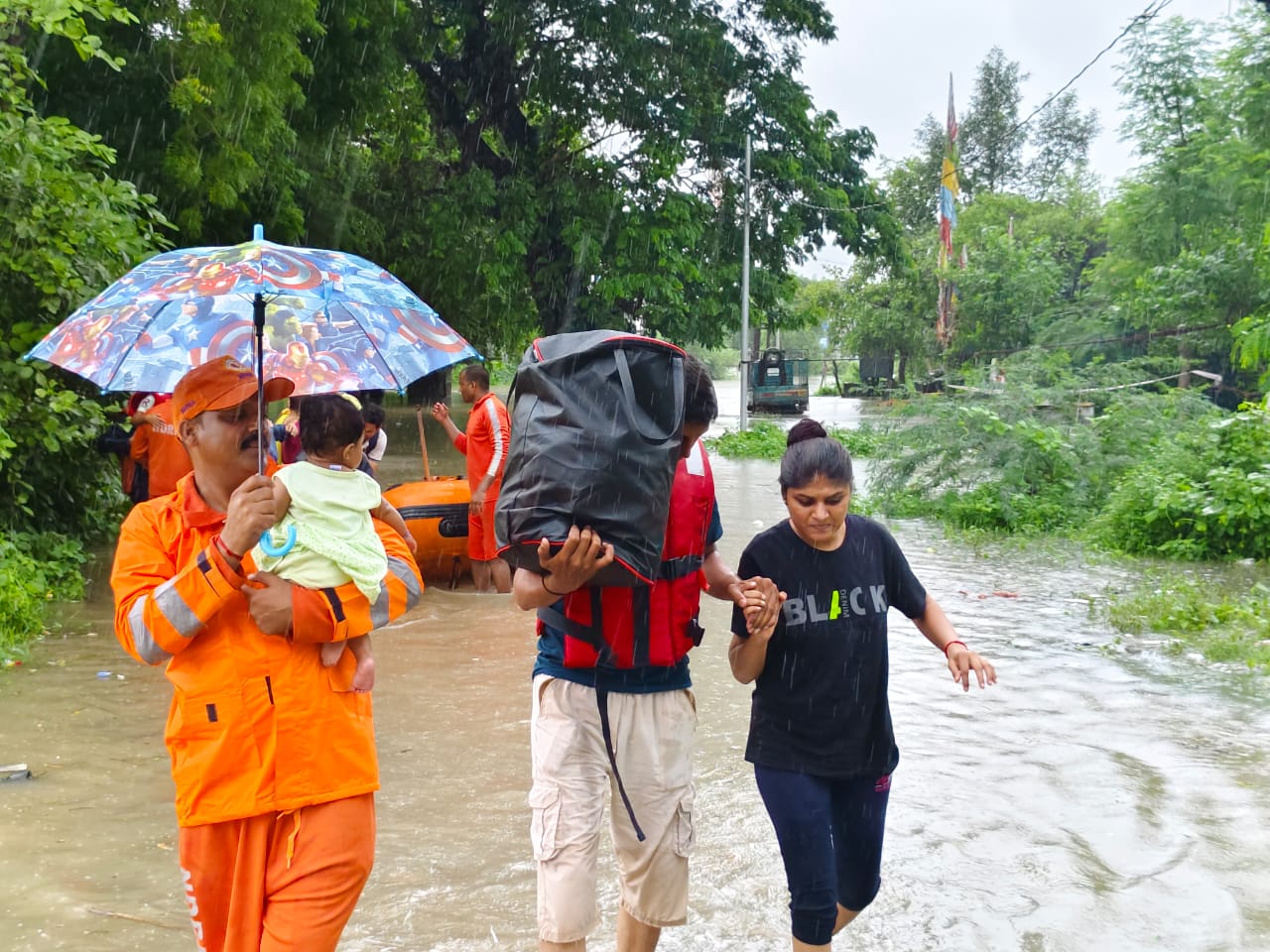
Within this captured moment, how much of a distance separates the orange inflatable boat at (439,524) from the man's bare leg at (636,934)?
24.6ft

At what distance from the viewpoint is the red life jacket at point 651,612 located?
3.43 m

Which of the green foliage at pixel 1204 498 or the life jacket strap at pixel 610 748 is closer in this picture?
the life jacket strap at pixel 610 748

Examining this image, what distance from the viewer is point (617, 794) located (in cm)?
357

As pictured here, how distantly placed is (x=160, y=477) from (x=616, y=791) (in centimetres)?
629

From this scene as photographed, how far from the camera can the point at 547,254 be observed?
25844 millimetres

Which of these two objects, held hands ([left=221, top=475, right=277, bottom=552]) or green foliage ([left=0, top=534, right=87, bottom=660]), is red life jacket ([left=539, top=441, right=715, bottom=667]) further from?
green foliage ([left=0, top=534, right=87, bottom=660])

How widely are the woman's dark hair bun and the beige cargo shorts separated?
0.90m

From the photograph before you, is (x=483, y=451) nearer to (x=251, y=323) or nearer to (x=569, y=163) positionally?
(x=251, y=323)

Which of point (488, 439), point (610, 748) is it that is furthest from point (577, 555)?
point (488, 439)

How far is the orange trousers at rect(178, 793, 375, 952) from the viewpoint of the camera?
9.54 feet

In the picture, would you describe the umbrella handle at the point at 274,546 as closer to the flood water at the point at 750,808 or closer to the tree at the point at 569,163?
the flood water at the point at 750,808

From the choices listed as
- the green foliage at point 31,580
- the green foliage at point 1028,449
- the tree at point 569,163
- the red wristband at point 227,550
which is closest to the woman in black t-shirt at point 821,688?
the red wristband at point 227,550

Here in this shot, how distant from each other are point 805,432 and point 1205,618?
682cm

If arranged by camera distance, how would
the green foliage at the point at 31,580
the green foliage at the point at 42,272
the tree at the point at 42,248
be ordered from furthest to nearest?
the tree at the point at 42,248 → the green foliage at the point at 42,272 → the green foliage at the point at 31,580
